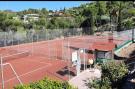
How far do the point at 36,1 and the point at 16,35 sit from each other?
4395 cm

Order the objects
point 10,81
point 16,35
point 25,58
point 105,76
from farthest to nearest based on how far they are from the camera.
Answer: point 16,35
point 25,58
point 10,81
point 105,76

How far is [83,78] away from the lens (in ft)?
65.3

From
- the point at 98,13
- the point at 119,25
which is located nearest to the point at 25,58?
the point at 119,25

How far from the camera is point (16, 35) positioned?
4562cm

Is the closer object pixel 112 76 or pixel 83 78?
pixel 112 76

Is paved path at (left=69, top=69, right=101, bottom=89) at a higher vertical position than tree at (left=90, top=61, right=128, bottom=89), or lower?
lower

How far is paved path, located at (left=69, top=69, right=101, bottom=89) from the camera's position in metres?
17.9

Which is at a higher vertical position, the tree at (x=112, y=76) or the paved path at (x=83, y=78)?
the tree at (x=112, y=76)

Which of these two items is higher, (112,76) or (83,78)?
(112,76)

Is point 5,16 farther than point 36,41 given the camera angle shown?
Yes

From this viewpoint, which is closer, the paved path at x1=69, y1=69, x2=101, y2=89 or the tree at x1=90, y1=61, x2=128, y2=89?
the tree at x1=90, y1=61, x2=128, y2=89

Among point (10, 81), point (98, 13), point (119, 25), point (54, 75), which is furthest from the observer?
point (98, 13)

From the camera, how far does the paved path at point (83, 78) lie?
17927 millimetres

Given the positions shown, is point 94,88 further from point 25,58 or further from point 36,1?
point 25,58
